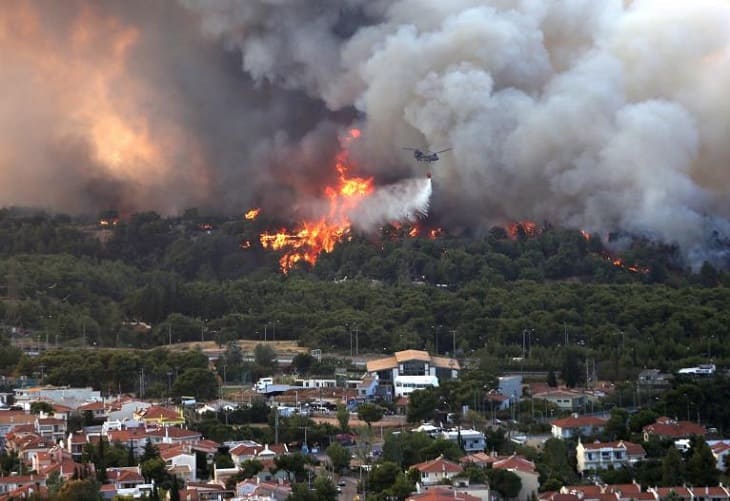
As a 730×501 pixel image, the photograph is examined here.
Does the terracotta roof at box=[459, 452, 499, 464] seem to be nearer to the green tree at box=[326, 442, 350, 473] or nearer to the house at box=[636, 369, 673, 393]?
the green tree at box=[326, 442, 350, 473]

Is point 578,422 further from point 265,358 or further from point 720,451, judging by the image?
point 265,358

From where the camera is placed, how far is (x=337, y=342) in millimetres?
48438

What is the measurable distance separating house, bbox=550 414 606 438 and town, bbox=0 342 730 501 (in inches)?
1.6

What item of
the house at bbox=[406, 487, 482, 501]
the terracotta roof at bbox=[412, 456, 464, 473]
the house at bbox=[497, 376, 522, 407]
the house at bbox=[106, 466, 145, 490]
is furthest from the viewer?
the house at bbox=[497, 376, 522, 407]

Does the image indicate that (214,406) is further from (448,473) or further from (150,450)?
(448,473)

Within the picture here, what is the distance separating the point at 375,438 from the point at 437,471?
5093mm

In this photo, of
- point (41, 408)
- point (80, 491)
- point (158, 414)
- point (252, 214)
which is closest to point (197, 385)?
point (158, 414)

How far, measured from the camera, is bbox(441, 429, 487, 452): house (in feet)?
114

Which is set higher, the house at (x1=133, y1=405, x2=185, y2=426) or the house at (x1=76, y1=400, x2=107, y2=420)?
the house at (x1=76, y1=400, x2=107, y2=420)

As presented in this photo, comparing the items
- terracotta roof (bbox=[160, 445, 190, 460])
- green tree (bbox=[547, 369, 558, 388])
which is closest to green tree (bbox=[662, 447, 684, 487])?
terracotta roof (bbox=[160, 445, 190, 460])

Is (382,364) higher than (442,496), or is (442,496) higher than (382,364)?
(382,364)

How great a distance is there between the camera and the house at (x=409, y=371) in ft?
141

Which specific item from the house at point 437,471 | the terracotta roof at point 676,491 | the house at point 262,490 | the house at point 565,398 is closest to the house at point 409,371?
the house at point 565,398

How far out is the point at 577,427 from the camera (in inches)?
1433
